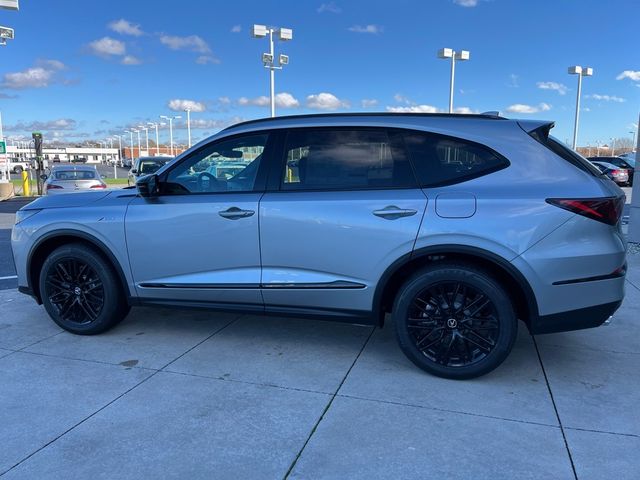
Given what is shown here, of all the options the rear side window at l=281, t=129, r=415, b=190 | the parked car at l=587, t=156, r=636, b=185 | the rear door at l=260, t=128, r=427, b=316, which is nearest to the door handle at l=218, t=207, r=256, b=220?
the rear door at l=260, t=128, r=427, b=316

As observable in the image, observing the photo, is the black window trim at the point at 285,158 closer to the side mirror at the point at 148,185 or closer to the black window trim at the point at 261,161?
the black window trim at the point at 261,161

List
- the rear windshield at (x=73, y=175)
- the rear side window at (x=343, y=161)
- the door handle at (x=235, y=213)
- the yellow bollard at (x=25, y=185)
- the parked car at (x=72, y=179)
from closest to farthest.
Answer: the rear side window at (x=343, y=161) < the door handle at (x=235, y=213) < the parked car at (x=72, y=179) < the rear windshield at (x=73, y=175) < the yellow bollard at (x=25, y=185)

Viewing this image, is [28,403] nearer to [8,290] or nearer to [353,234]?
[353,234]

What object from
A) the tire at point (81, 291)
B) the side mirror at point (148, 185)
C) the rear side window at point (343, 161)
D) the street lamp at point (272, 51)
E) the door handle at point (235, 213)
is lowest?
the tire at point (81, 291)

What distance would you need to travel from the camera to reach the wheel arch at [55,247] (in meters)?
4.43

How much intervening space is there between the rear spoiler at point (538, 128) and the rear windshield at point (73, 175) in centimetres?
1496

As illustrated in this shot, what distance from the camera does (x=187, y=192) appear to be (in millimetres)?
4234

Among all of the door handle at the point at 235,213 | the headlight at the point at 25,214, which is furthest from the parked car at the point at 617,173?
the headlight at the point at 25,214

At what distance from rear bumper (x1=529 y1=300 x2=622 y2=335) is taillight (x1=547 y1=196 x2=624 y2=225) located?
574mm

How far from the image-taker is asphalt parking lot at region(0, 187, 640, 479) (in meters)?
2.74

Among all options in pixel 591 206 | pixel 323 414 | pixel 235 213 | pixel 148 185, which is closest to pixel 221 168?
pixel 235 213

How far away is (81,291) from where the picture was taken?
4594mm

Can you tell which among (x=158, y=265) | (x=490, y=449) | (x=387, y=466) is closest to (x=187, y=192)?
(x=158, y=265)

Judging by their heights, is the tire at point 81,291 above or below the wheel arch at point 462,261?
below
